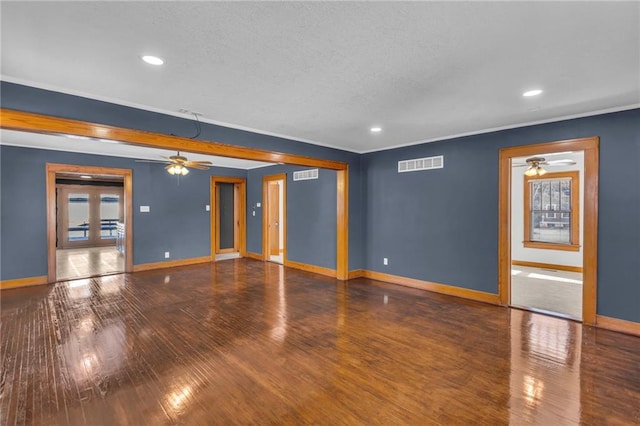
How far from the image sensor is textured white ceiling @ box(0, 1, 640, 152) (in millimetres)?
1790

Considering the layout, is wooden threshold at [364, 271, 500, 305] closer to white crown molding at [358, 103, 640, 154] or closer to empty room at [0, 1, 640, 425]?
empty room at [0, 1, 640, 425]

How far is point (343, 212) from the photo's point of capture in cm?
601

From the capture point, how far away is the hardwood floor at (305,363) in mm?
2129

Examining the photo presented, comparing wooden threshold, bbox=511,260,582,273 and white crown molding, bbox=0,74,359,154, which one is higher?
white crown molding, bbox=0,74,359,154

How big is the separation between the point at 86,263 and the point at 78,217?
4.30 metres

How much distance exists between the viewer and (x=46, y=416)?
2.07 metres

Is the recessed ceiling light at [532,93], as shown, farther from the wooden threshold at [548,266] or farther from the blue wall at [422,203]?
the wooden threshold at [548,266]

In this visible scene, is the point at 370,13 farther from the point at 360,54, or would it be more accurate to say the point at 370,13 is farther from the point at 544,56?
the point at 544,56

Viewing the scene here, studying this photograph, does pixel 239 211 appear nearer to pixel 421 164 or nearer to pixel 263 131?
pixel 263 131

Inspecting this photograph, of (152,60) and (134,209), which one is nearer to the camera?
(152,60)

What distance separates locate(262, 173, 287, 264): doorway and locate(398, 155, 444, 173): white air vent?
2971 mm

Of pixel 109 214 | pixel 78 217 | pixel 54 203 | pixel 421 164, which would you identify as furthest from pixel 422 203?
pixel 78 217

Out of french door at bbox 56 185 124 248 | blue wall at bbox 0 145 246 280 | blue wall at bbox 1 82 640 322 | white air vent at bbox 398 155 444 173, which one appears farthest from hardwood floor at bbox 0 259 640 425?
french door at bbox 56 185 124 248

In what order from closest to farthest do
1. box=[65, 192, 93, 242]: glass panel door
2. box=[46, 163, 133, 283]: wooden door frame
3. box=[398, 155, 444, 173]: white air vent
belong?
box=[398, 155, 444, 173]: white air vent → box=[46, 163, 133, 283]: wooden door frame → box=[65, 192, 93, 242]: glass panel door
